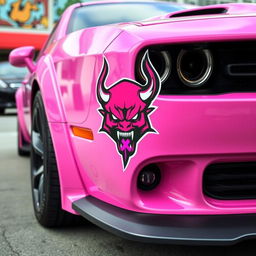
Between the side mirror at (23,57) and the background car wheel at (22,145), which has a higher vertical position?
the side mirror at (23,57)

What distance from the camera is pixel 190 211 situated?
5.85 feet

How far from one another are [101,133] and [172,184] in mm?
367

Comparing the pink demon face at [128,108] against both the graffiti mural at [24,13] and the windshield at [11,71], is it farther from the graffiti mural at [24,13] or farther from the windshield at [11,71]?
the graffiti mural at [24,13]

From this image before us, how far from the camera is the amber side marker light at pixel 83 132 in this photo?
2010mm

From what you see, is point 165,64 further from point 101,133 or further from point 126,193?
point 126,193

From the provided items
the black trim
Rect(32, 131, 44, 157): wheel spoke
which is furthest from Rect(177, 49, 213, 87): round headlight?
Rect(32, 131, 44, 157): wheel spoke

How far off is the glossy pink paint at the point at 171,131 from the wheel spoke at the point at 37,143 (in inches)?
24.3

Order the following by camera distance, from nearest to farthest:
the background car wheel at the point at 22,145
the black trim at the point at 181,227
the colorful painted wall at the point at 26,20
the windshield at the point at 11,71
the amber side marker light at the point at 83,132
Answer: the black trim at the point at 181,227 < the amber side marker light at the point at 83,132 < the background car wheel at the point at 22,145 < the windshield at the point at 11,71 < the colorful painted wall at the point at 26,20

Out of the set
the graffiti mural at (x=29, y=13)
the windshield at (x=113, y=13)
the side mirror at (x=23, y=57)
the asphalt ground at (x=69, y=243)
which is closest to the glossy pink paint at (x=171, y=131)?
the asphalt ground at (x=69, y=243)

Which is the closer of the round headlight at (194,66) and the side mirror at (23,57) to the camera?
the round headlight at (194,66)

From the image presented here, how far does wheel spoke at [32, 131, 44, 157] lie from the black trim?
36.6 inches

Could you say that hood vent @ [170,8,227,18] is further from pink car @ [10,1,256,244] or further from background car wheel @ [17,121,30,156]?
background car wheel @ [17,121,30,156]

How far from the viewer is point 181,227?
5.62ft

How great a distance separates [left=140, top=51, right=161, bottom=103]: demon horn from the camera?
172 cm
